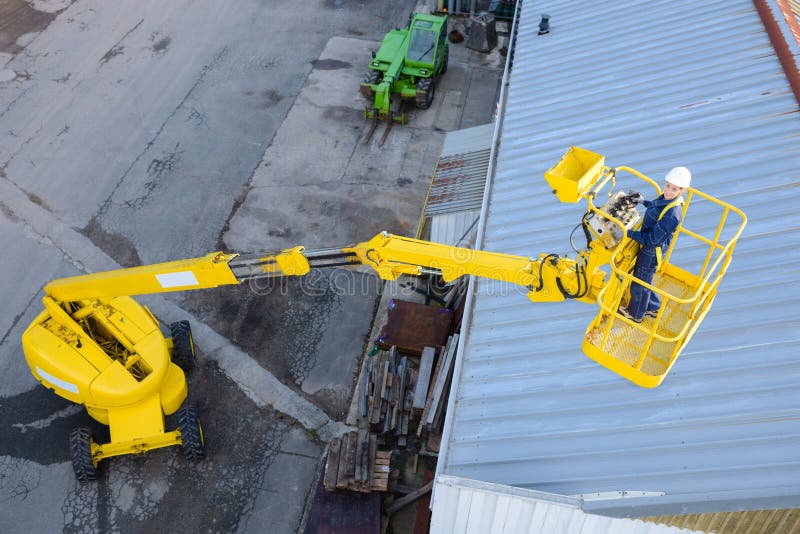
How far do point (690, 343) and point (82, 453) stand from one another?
32.8 feet

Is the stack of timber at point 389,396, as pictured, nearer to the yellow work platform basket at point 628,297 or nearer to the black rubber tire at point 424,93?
the yellow work platform basket at point 628,297

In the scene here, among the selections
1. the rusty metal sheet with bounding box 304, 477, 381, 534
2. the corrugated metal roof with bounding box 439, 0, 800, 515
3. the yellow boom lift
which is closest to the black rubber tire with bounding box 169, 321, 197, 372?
the yellow boom lift

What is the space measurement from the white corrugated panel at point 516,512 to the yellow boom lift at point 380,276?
5.24 ft

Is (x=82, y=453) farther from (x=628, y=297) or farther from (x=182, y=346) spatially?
(x=628, y=297)

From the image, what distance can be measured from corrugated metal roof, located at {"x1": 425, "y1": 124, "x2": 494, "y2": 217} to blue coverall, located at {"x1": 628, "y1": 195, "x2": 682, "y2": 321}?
6.09 m

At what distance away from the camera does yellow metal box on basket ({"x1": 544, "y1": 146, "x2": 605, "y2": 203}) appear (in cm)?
646

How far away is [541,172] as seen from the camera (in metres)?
12.2

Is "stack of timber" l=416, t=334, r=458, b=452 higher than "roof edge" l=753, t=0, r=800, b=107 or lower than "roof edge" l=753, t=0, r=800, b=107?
lower

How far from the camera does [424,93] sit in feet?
67.4

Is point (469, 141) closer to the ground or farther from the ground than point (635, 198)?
closer to the ground

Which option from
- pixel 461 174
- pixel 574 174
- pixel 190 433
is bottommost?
pixel 190 433

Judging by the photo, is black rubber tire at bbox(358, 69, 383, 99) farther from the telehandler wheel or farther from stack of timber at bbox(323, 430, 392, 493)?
stack of timber at bbox(323, 430, 392, 493)

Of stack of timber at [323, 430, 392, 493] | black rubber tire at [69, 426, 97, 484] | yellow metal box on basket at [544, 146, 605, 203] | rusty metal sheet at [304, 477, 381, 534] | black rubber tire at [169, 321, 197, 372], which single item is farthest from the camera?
black rubber tire at [169, 321, 197, 372]

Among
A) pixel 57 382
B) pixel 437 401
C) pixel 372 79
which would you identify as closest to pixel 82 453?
pixel 57 382
